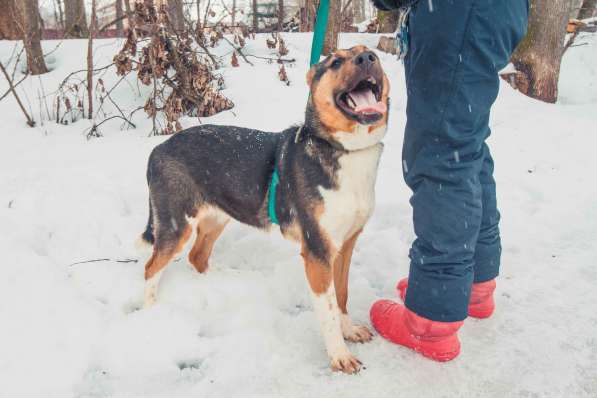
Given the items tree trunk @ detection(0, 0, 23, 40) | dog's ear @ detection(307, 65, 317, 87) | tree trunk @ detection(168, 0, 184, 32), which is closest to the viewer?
dog's ear @ detection(307, 65, 317, 87)

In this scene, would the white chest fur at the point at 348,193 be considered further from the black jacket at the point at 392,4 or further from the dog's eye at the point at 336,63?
the black jacket at the point at 392,4

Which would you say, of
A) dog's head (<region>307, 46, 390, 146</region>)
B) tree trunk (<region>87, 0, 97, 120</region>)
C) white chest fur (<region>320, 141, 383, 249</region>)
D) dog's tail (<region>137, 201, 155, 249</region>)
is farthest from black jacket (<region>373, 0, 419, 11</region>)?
tree trunk (<region>87, 0, 97, 120</region>)

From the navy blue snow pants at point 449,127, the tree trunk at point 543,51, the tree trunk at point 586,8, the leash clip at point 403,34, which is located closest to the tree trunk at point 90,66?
the leash clip at point 403,34

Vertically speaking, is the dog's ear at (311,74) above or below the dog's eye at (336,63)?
below

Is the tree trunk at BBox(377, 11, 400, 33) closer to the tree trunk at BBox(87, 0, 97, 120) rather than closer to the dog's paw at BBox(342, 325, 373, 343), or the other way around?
the tree trunk at BBox(87, 0, 97, 120)

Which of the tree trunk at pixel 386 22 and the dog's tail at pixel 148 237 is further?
the tree trunk at pixel 386 22

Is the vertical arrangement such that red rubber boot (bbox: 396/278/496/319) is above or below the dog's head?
below

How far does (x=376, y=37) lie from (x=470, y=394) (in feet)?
24.6

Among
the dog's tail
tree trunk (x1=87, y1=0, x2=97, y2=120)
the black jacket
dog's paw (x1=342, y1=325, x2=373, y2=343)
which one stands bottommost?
dog's paw (x1=342, y1=325, x2=373, y2=343)

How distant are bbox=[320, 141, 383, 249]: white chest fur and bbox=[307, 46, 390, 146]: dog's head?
0.47 feet

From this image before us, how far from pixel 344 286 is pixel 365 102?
1013mm

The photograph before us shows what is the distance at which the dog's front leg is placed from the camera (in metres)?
2.28

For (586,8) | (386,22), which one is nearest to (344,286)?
(386,22)

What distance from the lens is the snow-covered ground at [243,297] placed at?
2.18 metres
